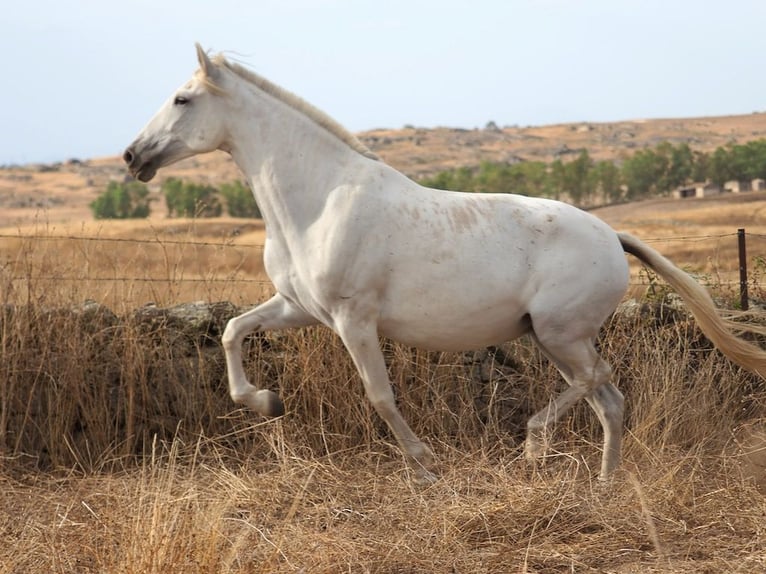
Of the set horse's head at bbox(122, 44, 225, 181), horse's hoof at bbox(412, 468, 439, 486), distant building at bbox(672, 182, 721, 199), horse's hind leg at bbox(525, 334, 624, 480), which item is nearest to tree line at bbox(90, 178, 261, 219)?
distant building at bbox(672, 182, 721, 199)

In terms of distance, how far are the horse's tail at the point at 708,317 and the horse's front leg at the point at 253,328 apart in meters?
1.97

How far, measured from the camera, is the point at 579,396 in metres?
5.99

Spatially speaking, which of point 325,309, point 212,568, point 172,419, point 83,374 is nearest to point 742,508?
point 325,309

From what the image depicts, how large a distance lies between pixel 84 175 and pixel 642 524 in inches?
4310

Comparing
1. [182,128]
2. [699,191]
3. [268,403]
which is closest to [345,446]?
[268,403]

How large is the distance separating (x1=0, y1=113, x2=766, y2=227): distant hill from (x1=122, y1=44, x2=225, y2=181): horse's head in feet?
264

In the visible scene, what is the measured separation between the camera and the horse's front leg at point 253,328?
233 inches

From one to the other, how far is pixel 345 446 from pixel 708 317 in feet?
8.02

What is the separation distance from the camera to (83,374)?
24.1 ft

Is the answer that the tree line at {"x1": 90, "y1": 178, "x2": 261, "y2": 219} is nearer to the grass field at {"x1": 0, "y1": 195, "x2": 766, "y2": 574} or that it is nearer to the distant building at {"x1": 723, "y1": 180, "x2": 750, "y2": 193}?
the distant building at {"x1": 723, "y1": 180, "x2": 750, "y2": 193}

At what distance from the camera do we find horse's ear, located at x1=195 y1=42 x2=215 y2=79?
570 cm

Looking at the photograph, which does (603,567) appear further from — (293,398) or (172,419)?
(172,419)

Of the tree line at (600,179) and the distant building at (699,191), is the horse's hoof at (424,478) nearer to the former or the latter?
the tree line at (600,179)

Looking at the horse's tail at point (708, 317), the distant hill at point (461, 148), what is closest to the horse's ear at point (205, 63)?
the horse's tail at point (708, 317)
